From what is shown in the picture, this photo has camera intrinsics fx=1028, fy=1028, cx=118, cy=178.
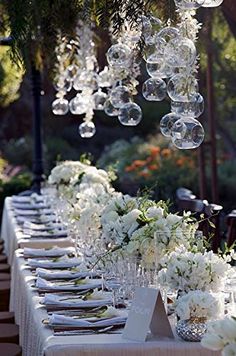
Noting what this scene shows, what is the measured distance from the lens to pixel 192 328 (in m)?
4.51

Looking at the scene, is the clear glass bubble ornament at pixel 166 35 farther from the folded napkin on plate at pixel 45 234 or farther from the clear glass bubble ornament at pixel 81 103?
the clear glass bubble ornament at pixel 81 103

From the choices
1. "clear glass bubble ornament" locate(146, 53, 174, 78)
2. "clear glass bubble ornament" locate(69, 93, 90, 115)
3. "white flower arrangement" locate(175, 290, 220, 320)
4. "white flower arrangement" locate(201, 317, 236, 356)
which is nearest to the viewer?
"white flower arrangement" locate(201, 317, 236, 356)

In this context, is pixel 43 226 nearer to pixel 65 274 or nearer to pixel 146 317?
pixel 65 274

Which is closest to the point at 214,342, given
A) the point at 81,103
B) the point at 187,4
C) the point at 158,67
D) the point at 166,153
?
the point at 187,4

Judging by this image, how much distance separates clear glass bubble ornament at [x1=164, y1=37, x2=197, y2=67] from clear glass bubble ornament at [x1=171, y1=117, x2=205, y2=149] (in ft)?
1.00

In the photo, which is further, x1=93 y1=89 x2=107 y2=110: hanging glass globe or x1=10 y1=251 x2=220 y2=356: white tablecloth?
x1=93 y1=89 x2=107 y2=110: hanging glass globe

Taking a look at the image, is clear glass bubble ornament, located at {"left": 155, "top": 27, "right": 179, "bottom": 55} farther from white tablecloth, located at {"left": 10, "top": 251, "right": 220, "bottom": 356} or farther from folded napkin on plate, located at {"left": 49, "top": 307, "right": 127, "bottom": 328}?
white tablecloth, located at {"left": 10, "top": 251, "right": 220, "bottom": 356}

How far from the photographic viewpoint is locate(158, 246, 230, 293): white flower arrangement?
4566 millimetres

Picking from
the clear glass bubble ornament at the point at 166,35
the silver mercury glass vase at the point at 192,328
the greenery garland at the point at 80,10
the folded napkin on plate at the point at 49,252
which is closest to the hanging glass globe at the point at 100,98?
the folded napkin on plate at the point at 49,252

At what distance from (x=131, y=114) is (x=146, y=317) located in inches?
106

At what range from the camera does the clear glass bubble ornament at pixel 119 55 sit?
6.38m

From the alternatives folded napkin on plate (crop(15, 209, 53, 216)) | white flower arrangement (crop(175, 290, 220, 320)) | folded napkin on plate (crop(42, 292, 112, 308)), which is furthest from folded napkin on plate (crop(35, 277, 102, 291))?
folded napkin on plate (crop(15, 209, 53, 216))

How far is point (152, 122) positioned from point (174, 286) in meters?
20.5

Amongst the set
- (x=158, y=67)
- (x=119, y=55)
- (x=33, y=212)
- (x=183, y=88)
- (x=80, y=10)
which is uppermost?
(x=80, y=10)
